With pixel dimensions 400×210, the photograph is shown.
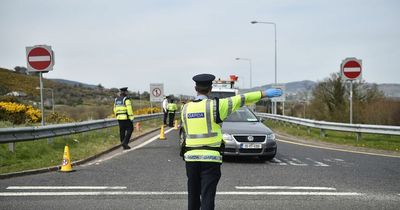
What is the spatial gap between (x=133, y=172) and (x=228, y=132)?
2.88 metres

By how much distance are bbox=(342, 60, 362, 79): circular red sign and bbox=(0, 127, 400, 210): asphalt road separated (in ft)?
20.3

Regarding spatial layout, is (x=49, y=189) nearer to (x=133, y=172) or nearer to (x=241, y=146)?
(x=133, y=172)

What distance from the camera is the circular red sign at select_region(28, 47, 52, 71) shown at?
1152cm

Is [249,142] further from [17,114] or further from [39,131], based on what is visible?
[17,114]

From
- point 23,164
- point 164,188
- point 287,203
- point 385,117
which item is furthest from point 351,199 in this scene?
point 385,117

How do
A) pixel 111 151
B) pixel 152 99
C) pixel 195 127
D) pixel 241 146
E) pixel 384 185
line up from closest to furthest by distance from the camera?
pixel 195 127 < pixel 384 185 < pixel 241 146 < pixel 111 151 < pixel 152 99

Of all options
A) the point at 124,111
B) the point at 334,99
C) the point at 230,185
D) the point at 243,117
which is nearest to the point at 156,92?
the point at 124,111

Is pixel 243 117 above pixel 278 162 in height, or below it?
above

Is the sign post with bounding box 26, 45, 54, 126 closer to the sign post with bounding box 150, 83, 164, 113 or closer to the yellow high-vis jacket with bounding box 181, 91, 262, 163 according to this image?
the yellow high-vis jacket with bounding box 181, 91, 262, 163

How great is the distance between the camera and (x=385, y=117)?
36.7m

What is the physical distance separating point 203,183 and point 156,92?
29.7 meters

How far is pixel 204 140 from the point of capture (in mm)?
4625

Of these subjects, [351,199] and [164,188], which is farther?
[164,188]

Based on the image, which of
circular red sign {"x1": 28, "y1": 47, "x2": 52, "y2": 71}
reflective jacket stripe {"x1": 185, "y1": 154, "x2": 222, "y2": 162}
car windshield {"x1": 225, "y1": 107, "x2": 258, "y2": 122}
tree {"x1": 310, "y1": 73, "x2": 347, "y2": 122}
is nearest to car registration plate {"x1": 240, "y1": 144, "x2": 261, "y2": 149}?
car windshield {"x1": 225, "y1": 107, "x2": 258, "y2": 122}
